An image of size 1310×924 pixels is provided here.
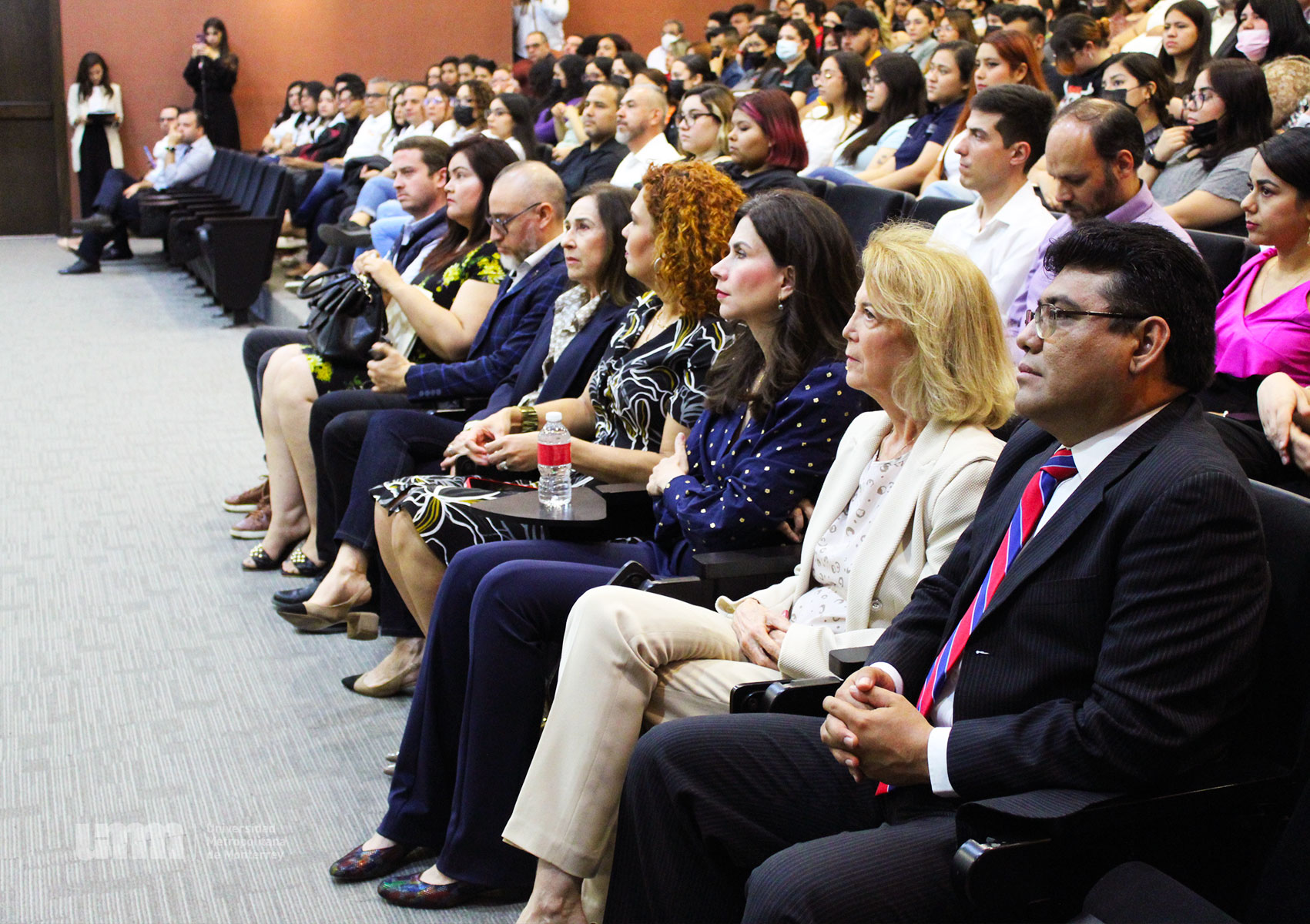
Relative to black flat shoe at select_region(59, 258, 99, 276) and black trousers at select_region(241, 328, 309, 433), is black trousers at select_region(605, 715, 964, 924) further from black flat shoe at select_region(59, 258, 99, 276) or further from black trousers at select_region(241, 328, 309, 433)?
black flat shoe at select_region(59, 258, 99, 276)

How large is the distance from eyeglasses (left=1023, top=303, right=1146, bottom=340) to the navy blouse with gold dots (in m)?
0.63

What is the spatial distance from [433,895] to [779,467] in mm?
876

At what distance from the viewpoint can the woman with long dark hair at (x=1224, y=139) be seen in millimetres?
3350

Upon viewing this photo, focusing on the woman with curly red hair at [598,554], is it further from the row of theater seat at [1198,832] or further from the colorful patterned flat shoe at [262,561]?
the colorful patterned flat shoe at [262,561]

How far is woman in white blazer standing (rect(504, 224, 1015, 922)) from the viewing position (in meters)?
1.77

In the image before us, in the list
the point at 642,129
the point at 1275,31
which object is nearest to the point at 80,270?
the point at 642,129

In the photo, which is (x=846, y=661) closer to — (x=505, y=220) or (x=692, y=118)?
(x=505, y=220)

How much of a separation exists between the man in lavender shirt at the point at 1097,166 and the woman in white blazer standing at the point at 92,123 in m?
10.5

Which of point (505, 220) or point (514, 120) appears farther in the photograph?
point (514, 120)

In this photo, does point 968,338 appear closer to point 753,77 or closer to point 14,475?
point 14,475

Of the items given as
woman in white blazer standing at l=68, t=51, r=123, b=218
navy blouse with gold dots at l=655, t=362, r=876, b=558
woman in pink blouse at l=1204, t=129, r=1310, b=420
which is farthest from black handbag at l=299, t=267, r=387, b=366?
woman in white blazer standing at l=68, t=51, r=123, b=218

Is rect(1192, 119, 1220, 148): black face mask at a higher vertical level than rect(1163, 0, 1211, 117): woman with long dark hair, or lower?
lower

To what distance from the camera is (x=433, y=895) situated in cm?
203

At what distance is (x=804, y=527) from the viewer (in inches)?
84.8
